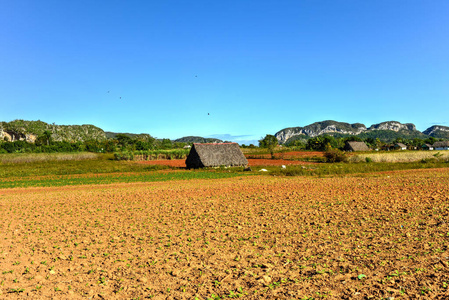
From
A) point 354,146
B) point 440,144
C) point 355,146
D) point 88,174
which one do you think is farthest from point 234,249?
point 440,144

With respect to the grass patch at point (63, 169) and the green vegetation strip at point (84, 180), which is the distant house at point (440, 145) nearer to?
the green vegetation strip at point (84, 180)

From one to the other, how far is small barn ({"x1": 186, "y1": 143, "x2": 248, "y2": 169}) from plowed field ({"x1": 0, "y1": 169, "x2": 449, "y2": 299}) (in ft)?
77.4

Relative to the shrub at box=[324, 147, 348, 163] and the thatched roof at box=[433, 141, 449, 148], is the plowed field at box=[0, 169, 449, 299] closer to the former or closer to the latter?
the shrub at box=[324, 147, 348, 163]

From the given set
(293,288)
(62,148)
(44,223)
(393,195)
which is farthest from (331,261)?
(62,148)

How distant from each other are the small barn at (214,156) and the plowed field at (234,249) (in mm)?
23592

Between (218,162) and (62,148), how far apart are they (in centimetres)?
7230

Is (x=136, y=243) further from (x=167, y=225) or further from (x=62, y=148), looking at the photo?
(x=62, y=148)

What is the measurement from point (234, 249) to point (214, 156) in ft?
103

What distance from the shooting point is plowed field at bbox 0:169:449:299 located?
6.32 m

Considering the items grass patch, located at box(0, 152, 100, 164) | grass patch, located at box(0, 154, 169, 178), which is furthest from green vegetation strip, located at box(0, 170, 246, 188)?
grass patch, located at box(0, 152, 100, 164)

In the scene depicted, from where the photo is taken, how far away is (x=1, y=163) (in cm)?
5569

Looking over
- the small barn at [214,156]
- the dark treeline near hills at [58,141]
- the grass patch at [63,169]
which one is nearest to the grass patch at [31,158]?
the grass patch at [63,169]

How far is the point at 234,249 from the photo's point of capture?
8.73m

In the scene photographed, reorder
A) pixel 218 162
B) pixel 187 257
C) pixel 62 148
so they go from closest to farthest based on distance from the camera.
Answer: pixel 187 257 → pixel 218 162 → pixel 62 148
